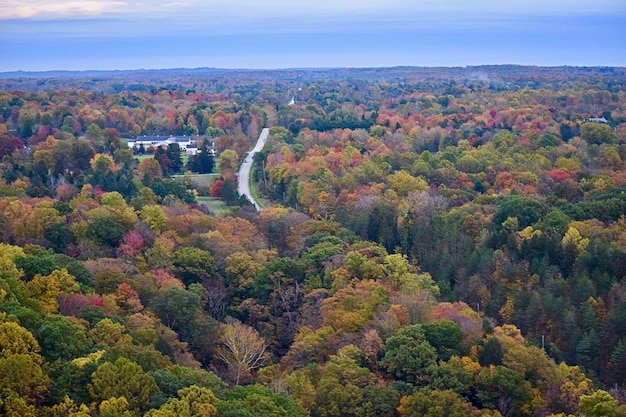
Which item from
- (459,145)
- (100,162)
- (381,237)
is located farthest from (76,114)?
(381,237)

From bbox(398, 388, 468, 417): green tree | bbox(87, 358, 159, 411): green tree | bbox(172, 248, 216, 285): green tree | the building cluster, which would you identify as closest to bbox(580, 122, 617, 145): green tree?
the building cluster

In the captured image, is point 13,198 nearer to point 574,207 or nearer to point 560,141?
point 574,207

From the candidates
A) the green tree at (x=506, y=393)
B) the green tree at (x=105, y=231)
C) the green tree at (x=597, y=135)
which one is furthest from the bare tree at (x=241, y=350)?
the green tree at (x=597, y=135)

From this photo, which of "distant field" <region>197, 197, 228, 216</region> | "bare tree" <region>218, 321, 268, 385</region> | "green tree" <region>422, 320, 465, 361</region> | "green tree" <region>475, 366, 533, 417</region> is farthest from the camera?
"distant field" <region>197, 197, 228, 216</region>

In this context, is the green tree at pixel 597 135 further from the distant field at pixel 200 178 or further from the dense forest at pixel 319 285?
the distant field at pixel 200 178

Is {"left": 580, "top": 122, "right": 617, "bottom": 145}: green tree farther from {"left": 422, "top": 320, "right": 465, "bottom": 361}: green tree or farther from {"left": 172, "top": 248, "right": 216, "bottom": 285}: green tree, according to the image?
{"left": 422, "top": 320, "right": 465, "bottom": 361}: green tree

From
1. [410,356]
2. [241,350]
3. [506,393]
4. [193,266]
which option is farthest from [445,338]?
[193,266]
